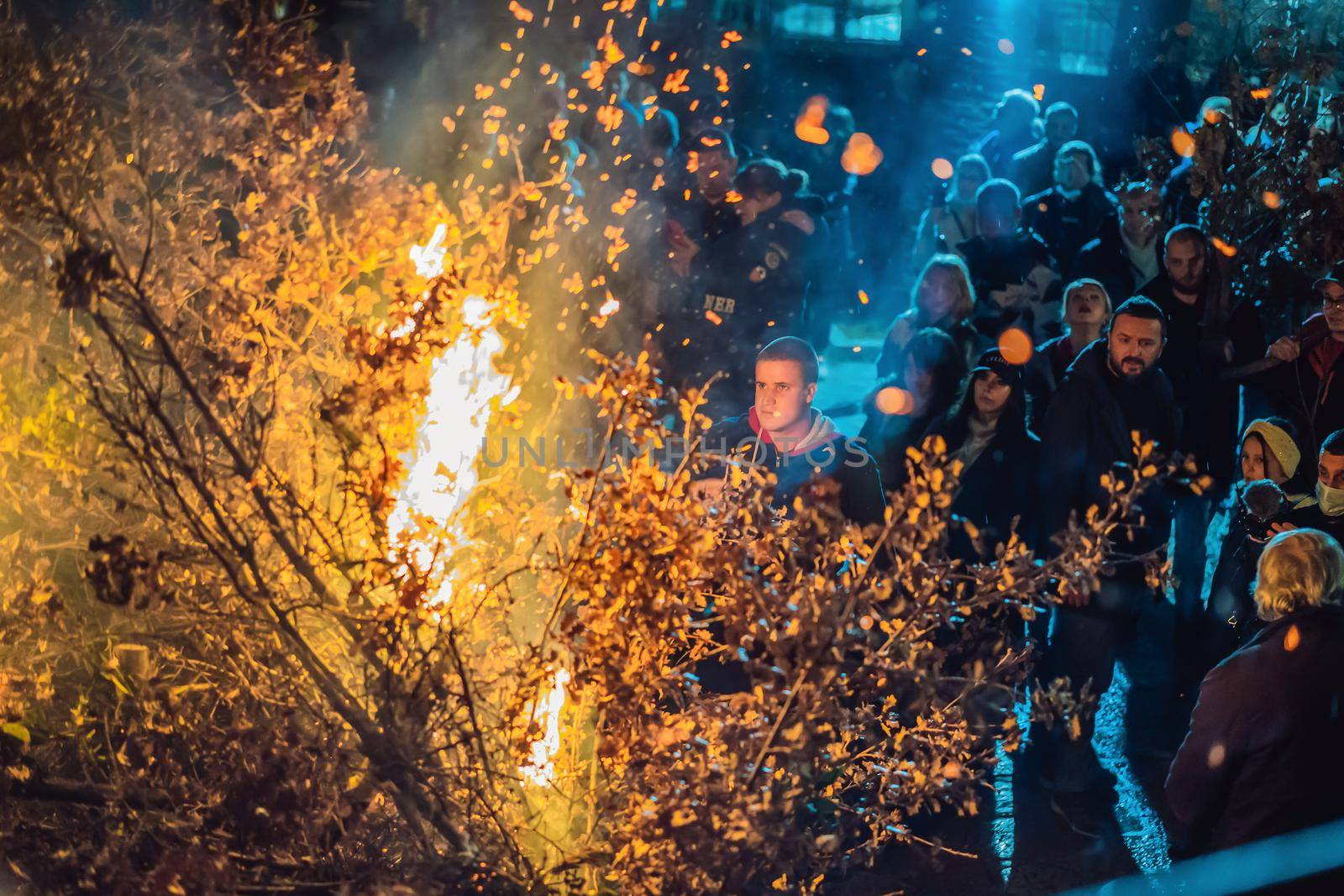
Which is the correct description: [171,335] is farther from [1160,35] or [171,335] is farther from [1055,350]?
[1160,35]

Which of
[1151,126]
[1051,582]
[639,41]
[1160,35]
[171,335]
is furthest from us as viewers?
[1160,35]

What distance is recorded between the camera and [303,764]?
3121 millimetres

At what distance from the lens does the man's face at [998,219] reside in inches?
292

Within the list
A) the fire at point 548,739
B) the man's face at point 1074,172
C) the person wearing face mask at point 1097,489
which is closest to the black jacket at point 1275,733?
the person wearing face mask at point 1097,489

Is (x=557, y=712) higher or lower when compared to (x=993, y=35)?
lower

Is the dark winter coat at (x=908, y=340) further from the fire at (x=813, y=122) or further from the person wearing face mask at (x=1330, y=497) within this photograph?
the fire at (x=813, y=122)

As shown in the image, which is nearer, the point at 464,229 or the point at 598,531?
the point at 598,531

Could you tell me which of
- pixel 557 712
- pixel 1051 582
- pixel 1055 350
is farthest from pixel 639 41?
pixel 557 712

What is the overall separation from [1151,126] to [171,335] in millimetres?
12666

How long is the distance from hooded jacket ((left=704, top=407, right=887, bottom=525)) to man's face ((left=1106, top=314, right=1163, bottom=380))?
1.55m

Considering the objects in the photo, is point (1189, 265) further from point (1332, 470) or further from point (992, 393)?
point (992, 393)

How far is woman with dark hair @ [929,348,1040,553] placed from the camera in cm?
562

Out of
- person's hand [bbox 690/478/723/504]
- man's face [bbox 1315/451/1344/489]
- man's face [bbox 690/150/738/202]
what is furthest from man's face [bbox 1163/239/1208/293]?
person's hand [bbox 690/478/723/504]

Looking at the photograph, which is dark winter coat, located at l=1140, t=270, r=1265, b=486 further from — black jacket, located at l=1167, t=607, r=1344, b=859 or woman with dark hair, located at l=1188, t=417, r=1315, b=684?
black jacket, located at l=1167, t=607, r=1344, b=859
